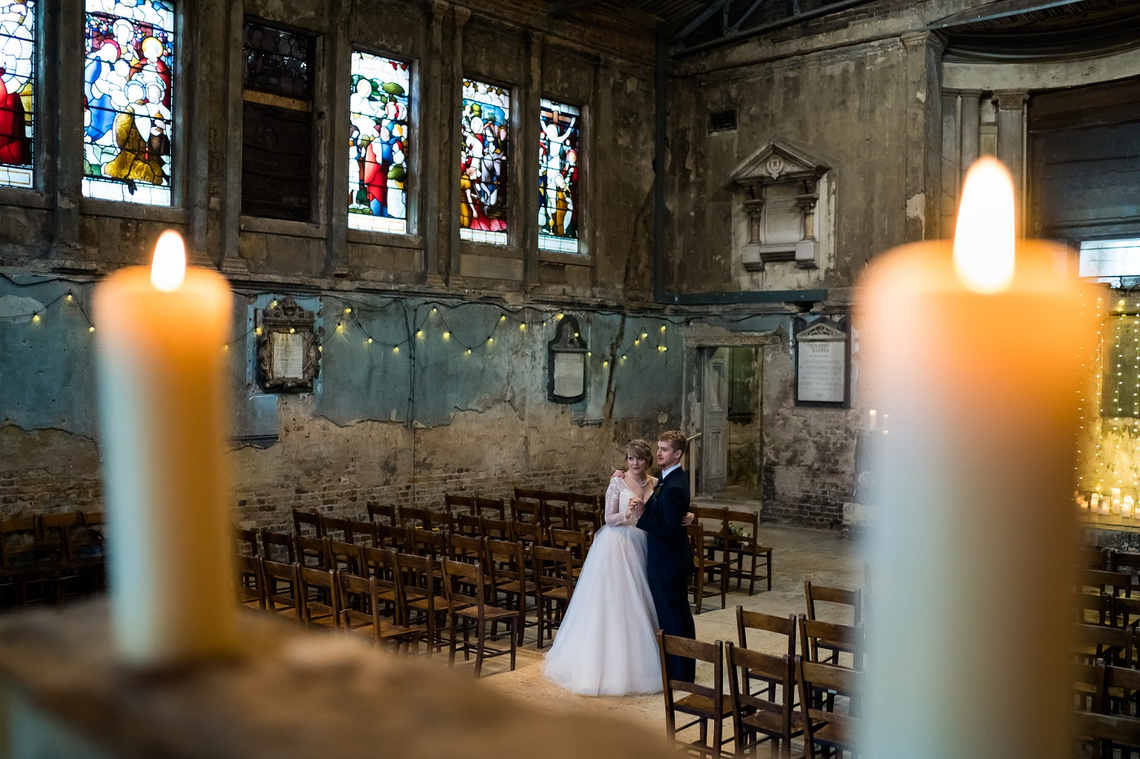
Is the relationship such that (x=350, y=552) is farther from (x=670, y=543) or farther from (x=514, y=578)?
(x=670, y=543)

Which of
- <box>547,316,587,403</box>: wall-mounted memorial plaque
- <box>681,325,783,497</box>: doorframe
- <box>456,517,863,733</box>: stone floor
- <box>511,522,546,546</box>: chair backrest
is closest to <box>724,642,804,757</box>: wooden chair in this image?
<box>456,517,863,733</box>: stone floor

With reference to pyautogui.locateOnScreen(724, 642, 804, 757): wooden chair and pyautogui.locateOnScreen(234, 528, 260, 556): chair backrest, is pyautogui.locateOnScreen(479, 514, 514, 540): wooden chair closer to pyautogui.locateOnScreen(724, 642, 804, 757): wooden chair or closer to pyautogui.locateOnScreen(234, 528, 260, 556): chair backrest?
pyautogui.locateOnScreen(234, 528, 260, 556): chair backrest

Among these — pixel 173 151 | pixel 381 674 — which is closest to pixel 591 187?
pixel 173 151

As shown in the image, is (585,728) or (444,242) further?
(444,242)

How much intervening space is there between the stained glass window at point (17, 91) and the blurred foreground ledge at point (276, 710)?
11087 millimetres

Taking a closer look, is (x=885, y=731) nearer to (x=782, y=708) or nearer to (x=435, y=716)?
(x=435, y=716)

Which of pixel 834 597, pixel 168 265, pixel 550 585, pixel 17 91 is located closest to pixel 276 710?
pixel 168 265

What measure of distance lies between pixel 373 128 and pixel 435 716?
45.3 feet

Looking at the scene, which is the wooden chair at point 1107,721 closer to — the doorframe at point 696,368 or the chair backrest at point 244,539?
the chair backrest at point 244,539

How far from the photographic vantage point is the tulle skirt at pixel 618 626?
7.13 metres

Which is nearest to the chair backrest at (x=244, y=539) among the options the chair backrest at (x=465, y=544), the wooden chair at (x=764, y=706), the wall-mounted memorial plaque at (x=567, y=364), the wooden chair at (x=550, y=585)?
the chair backrest at (x=465, y=544)

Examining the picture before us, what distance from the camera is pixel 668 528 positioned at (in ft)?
22.5

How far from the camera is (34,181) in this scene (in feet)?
35.6

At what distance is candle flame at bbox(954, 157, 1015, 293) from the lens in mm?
737
